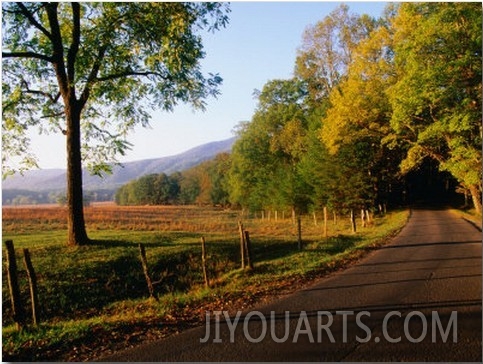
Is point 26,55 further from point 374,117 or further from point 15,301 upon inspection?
point 374,117

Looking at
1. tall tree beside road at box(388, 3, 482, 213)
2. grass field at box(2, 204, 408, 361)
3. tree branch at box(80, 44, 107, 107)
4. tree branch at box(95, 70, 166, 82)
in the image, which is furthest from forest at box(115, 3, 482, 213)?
tree branch at box(80, 44, 107, 107)

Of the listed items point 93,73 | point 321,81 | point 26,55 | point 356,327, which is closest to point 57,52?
point 26,55

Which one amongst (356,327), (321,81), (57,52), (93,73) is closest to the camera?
(356,327)

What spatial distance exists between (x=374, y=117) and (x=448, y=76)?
9.78 meters

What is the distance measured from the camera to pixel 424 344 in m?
6.71

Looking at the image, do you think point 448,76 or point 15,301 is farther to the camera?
point 448,76

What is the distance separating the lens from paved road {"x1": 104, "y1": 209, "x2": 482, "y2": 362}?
6488 mm

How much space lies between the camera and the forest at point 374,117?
25.7m

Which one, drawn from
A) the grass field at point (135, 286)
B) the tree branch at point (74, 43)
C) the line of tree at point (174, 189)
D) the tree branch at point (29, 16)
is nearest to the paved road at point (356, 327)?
the grass field at point (135, 286)

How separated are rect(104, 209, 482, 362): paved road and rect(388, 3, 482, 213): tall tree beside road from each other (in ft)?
53.9

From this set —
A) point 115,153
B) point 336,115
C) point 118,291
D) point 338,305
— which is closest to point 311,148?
point 336,115

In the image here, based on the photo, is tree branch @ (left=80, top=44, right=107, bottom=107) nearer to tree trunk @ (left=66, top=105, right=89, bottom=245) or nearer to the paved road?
tree trunk @ (left=66, top=105, right=89, bottom=245)

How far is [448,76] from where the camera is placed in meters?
25.4

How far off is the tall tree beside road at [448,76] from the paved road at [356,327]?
53.9 ft
